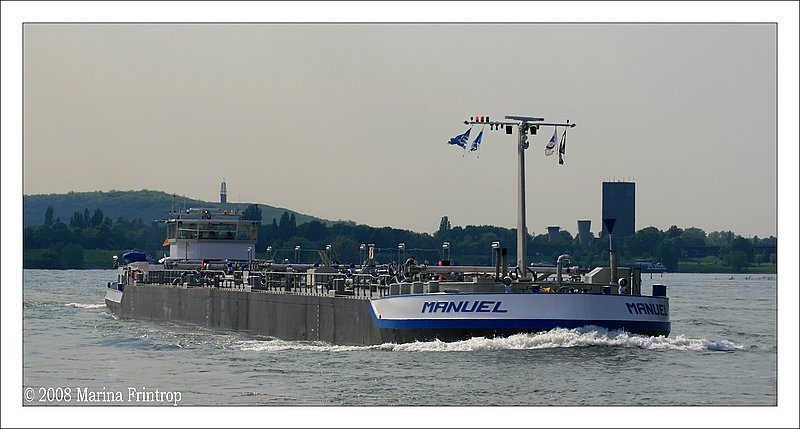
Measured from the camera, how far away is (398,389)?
31703mm

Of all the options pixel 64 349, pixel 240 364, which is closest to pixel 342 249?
pixel 64 349

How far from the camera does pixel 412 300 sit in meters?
38.0

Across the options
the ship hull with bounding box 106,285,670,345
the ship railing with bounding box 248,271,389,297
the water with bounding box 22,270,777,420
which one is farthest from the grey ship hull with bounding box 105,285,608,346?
the ship railing with bounding box 248,271,389,297

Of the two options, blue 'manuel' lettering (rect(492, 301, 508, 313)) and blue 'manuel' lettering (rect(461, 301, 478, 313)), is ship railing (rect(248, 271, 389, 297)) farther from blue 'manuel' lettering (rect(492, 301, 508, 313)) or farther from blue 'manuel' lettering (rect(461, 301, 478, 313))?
blue 'manuel' lettering (rect(492, 301, 508, 313))

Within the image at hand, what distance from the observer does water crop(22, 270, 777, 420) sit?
30.8 meters

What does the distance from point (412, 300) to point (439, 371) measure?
4.42m

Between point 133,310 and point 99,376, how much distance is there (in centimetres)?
3420

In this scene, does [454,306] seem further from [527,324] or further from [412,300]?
[527,324]

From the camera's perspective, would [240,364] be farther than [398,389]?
Yes

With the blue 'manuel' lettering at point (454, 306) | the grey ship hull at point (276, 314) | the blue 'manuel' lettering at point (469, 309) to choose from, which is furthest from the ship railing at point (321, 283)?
the blue 'manuel' lettering at point (469, 309)

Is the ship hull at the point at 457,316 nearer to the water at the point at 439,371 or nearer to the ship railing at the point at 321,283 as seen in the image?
the water at the point at 439,371

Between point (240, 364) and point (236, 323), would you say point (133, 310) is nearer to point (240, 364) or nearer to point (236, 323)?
point (236, 323)

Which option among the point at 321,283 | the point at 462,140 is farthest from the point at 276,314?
the point at 462,140

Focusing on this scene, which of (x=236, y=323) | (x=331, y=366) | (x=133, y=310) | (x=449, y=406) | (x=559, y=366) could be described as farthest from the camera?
(x=133, y=310)
